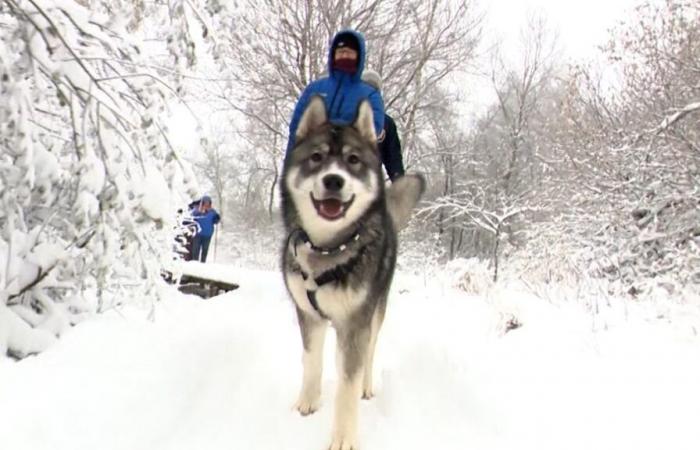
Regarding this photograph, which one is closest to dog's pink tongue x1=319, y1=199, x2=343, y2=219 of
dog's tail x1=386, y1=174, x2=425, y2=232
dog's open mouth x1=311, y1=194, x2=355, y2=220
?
dog's open mouth x1=311, y1=194, x2=355, y2=220

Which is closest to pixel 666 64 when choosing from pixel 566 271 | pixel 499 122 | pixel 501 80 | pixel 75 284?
pixel 566 271

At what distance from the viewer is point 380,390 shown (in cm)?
277

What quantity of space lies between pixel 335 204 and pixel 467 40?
12103 millimetres

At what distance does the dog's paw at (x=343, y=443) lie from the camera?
2.21 metres

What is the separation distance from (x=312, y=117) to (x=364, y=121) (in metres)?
0.27

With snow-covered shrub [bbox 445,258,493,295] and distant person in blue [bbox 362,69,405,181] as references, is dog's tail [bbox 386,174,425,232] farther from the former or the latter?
snow-covered shrub [bbox 445,258,493,295]

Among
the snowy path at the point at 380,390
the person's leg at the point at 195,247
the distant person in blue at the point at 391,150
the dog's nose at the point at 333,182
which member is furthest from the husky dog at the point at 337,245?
the person's leg at the point at 195,247

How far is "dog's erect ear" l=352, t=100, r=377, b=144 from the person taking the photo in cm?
246

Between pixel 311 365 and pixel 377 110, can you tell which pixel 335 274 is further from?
pixel 377 110

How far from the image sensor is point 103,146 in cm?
Answer: 233

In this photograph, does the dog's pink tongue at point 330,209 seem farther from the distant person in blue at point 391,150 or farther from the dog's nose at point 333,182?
the distant person in blue at point 391,150

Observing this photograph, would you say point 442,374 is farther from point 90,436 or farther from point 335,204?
point 90,436

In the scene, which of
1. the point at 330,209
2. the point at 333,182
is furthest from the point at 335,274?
the point at 333,182

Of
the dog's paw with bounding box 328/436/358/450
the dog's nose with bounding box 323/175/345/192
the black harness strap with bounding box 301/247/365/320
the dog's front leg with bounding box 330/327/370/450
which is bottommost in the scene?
the dog's paw with bounding box 328/436/358/450
